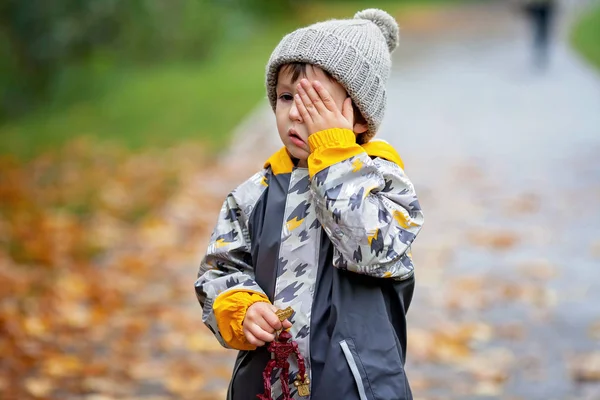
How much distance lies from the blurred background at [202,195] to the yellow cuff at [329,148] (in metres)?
2.61

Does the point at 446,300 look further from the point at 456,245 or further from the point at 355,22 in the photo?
the point at 355,22

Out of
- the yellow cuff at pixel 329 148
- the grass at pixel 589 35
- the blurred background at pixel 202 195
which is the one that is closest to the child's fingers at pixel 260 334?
the yellow cuff at pixel 329 148

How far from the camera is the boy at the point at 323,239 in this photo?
236 centimetres

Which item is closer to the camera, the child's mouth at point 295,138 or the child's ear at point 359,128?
the child's mouth at point 295,138

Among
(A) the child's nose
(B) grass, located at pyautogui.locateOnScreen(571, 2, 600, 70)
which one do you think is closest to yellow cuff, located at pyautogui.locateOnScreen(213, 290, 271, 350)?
(A) the child's nose

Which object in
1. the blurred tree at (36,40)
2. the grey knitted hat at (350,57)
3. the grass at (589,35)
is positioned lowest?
the grey knitted hat at (350,57)

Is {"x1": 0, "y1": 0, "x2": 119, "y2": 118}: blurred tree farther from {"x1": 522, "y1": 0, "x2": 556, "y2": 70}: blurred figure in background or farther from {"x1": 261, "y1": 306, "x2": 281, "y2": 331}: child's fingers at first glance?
{"x1": 261, "y1": 306, "x2": 281, "y2": 331}: child's fingers

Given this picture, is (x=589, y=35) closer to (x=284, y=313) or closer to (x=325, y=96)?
(x=325, y=96)

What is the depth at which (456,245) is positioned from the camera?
24.1 ft

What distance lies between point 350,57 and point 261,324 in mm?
748

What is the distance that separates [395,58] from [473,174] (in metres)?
10.9

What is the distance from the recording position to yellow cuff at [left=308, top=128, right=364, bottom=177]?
2.35 m

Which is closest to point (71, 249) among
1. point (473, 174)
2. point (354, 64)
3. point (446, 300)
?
point (446, 300)

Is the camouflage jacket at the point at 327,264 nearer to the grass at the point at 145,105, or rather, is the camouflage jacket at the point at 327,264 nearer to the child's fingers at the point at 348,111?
the child's fingers at the point at 348,111
